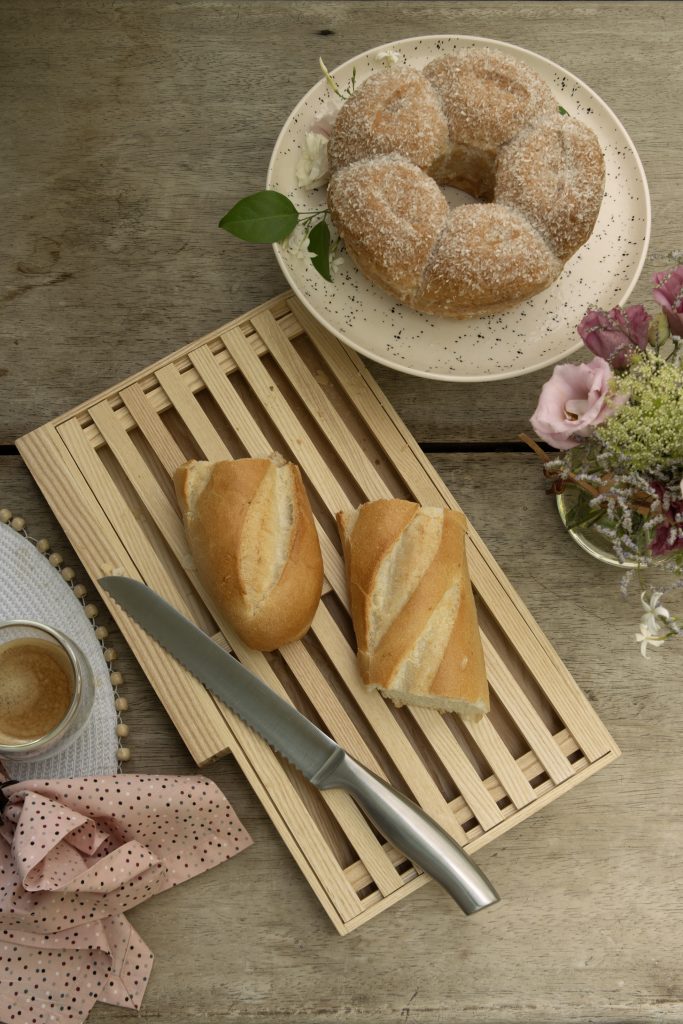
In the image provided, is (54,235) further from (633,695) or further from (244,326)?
(633,695)

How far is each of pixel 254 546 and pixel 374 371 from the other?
289mm

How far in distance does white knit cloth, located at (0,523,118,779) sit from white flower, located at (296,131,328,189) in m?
0.52

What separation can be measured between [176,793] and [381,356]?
518 mm

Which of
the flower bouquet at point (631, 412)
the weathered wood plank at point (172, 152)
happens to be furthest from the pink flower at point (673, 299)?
the weathered wood plank at point (172, 152)

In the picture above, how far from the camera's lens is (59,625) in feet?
3.27

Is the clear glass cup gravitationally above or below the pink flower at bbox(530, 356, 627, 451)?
below

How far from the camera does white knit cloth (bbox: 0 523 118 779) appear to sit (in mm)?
978

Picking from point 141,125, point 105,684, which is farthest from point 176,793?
point 141,125

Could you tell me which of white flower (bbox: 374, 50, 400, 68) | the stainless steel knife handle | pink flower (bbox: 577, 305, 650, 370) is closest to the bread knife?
the stainless steel knife handle

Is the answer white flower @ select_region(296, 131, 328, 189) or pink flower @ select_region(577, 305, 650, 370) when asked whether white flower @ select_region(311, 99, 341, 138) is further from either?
pink flower @ select_region(577, 305, 650, 370)

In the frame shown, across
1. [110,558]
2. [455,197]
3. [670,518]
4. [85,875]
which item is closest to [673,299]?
[670,518]

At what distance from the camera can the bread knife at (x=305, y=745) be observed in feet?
3.04

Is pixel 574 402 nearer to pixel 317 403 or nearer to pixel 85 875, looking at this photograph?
pixel 317 403

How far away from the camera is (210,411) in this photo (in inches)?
42.1
